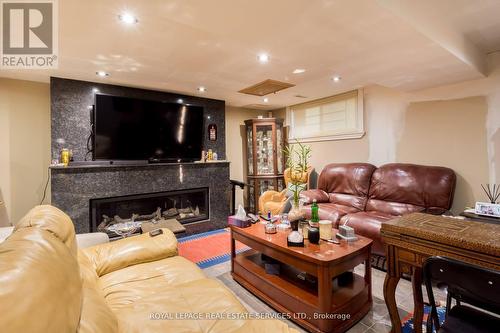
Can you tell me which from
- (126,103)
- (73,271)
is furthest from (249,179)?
(73,271)

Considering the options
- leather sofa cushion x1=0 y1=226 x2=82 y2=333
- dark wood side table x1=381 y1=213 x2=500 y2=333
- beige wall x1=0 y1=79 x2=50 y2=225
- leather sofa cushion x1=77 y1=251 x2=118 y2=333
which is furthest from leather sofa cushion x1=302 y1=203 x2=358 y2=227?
beige wall x1=0 y1=79 x2=50 y2=225

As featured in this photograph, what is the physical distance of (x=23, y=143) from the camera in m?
3.18

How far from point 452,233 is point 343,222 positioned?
170 cm

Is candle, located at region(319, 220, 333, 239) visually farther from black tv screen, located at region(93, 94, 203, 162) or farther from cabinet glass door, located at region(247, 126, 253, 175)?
cabinet glass door, located at region(247, 126, 253, 175)

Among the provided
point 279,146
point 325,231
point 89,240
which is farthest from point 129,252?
point 279,146

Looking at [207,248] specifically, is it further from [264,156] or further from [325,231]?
[264,156]

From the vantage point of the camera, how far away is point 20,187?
3184 millimetres

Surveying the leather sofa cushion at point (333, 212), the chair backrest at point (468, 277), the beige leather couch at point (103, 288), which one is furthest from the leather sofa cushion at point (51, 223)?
the leather sofa cushion at point (333, 212)

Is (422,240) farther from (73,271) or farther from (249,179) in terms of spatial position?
(249,179)

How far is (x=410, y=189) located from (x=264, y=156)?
105 inches

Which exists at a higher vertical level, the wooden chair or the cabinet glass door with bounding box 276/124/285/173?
the cabinet glass door with bounding box 276/124/285/173

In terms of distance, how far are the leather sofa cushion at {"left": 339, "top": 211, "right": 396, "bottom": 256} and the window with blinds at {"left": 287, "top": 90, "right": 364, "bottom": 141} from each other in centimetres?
158

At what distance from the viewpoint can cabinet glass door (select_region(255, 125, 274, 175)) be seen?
5027 millimetres

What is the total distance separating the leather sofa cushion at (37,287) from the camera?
0.58 metres
